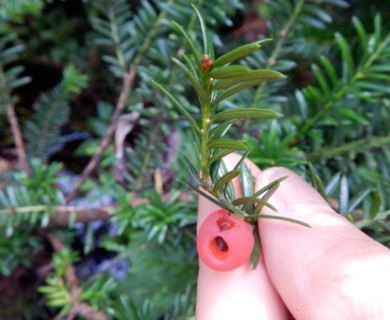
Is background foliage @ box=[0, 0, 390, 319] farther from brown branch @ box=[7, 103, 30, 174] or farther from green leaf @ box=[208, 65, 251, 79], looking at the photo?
green leaf @ box=[208, 65, 251, 79]

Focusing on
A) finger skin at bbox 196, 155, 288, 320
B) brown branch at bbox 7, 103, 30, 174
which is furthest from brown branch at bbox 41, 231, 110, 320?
finger skin at bbox 196, 155, 288, 320

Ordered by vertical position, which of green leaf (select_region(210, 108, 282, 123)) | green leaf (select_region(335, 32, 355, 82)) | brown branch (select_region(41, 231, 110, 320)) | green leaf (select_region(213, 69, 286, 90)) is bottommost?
brown branch (select_region(41, 231, 110, 320))

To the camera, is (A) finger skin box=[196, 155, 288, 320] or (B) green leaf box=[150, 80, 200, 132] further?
(A) finger skin box=[196, 155, 288, 320]

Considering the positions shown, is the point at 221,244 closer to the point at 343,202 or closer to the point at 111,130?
the point at 343,202

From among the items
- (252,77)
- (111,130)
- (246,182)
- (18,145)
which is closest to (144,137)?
(111,130)

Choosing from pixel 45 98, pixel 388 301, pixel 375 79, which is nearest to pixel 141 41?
pixel 45 98

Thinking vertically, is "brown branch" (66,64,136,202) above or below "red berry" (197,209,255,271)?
below

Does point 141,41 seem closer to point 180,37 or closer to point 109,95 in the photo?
point 180,37

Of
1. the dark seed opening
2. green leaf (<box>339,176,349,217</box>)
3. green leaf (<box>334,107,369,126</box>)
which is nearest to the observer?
the dark seed opening
